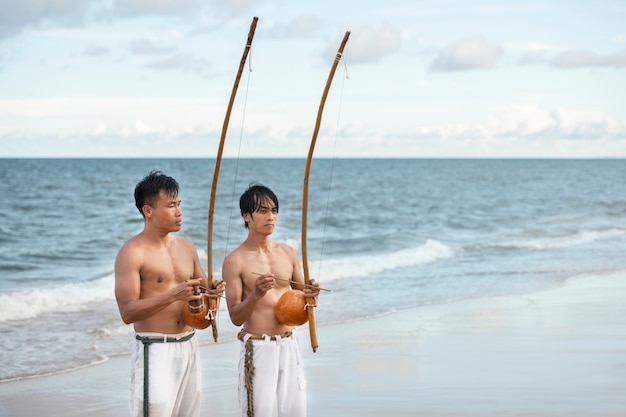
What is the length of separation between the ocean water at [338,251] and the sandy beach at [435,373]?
0.66 metres

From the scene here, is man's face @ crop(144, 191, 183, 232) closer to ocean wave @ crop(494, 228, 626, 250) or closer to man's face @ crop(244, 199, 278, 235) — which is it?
man's face @ crop(244, 199, 278, 235)

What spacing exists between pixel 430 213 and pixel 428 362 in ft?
91.7

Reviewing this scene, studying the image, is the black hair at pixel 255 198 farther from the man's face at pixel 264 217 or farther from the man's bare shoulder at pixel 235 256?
the man's bare shoulder at pixel 235 256

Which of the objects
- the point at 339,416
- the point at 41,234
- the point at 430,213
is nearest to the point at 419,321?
the point at 339,416

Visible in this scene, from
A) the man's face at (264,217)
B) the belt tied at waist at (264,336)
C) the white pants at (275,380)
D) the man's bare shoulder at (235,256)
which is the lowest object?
the white pants at (275,380)

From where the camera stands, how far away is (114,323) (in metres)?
11.3

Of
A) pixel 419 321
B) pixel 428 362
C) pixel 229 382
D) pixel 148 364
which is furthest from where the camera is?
pixel 419 321

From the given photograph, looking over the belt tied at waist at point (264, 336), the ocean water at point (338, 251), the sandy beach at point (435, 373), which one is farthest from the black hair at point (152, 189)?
the sandy beach at point (435, 373)

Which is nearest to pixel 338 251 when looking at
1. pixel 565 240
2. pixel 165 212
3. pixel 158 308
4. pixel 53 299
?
pixel 565 240

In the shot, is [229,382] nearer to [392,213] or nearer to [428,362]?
[428,362]

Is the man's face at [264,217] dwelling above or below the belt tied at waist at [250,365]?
above

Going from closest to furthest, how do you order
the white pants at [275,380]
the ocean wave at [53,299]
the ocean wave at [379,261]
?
the white pants at [275,380] < the ocean wave at [53,299] < the ocean wave at [379,261]

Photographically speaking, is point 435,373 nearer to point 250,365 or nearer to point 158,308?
point 250,365

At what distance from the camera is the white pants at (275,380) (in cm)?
491
